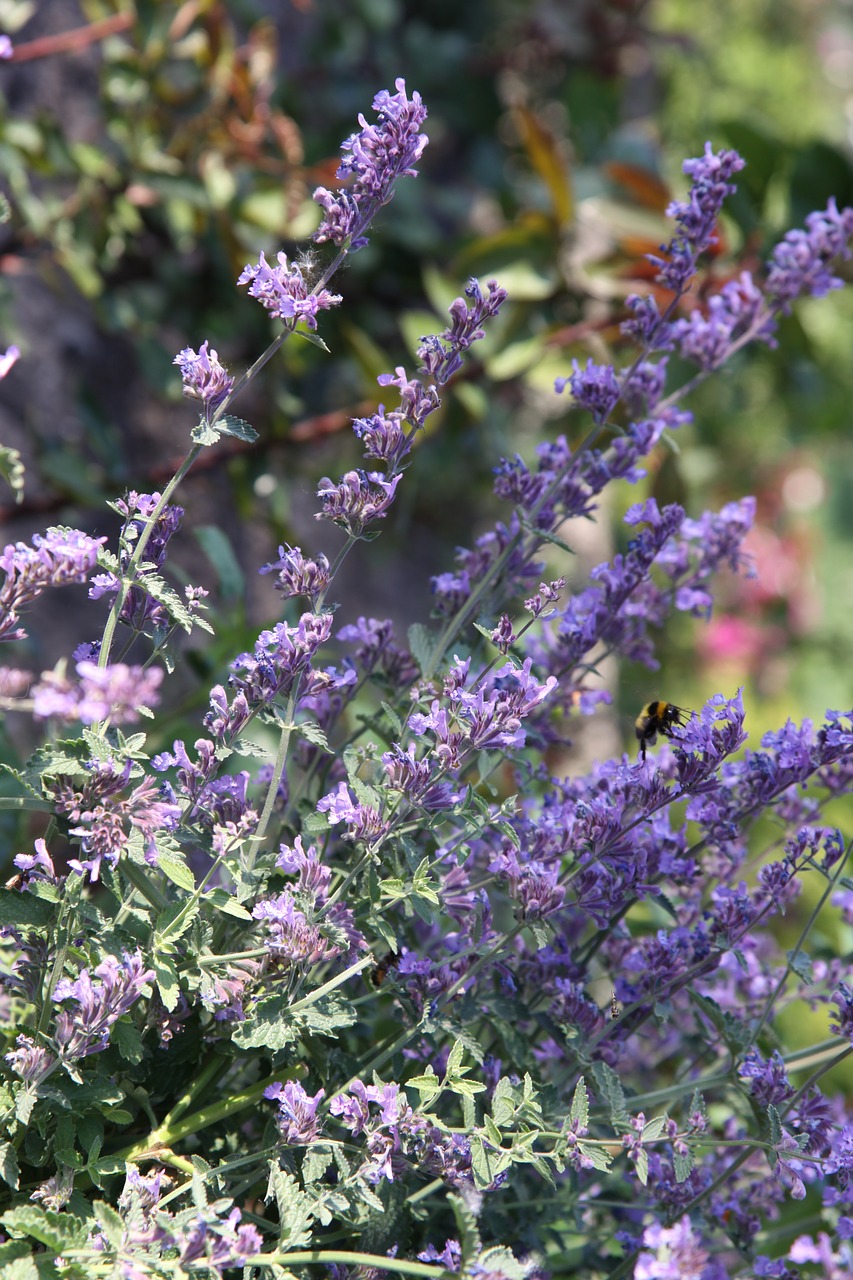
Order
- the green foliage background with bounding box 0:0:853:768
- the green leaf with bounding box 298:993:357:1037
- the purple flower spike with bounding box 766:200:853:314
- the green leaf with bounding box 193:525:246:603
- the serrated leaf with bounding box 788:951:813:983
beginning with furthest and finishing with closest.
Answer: the green foliage background with bounding box 0:0:853:768 < the green leaf with bounding box 193:525:246:603 < the purple flower spike with bounding box 766:200:853:314 < the serrated leaf with bounding box 788:951:813:983 < the green leaf with bounding box 298:993:357:1037

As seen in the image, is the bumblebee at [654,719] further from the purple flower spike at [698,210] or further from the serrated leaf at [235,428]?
the serrated leaf at [235,428]

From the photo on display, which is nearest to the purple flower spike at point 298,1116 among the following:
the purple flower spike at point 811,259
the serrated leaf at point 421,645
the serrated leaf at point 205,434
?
the serrated leaf at point 421,645

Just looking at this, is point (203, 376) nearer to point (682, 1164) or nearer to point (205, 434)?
point (205, 434)

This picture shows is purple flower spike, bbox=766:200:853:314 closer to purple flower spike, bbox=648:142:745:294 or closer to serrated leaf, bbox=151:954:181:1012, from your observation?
purple flower spike, bbox=648:142:745:294

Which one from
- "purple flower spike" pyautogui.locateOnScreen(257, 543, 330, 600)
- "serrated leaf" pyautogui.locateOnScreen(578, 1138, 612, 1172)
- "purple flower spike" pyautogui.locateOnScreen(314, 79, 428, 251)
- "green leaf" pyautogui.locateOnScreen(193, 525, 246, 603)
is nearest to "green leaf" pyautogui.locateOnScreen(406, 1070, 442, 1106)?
"serrated leaf" pyautogui.locateOnScreen(578, 1138, 612, 1172)

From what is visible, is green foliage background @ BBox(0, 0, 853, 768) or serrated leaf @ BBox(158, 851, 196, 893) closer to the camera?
serrated leaf @ BBox(158, 851, 196, 893)

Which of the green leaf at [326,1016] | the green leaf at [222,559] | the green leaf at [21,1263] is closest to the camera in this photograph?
the green leaf at [21,1263]

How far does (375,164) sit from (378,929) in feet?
1.84

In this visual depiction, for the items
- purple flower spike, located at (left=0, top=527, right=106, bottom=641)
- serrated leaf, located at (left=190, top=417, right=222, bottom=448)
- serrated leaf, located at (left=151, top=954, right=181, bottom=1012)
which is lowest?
serrated leaf, located at (left=151, top=954, right=181, bottom=1012)

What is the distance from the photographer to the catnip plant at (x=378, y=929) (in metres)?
0.79

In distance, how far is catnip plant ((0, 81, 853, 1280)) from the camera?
31.3 inches

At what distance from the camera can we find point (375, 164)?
2.76 ft

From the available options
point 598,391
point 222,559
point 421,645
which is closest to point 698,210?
point 598,391

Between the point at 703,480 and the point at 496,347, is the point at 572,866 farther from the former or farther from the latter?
the point at 703,480
